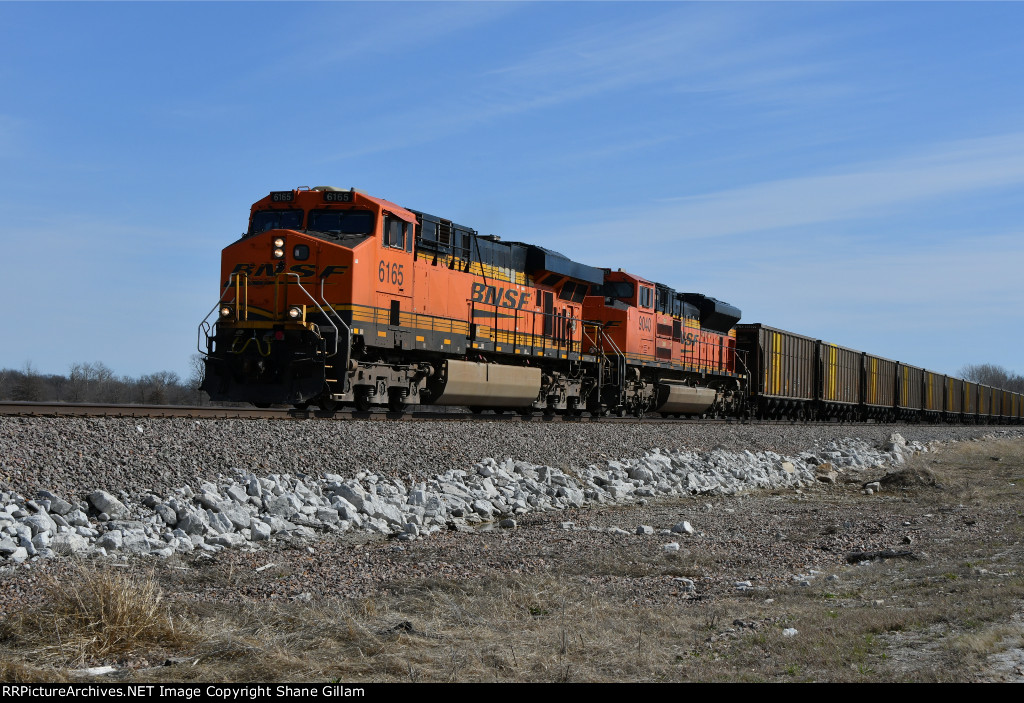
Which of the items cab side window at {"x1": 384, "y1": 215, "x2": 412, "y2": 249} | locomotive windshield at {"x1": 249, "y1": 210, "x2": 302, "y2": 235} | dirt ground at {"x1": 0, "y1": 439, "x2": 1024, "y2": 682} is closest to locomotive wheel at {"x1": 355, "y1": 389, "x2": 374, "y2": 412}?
cab side window at {"x1": 384, "y1": 215, "x2": 412, "y2": 249}

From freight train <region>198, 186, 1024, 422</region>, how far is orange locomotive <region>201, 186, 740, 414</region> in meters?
0.03

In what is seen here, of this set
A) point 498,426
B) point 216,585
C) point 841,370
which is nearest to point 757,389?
point 841,370

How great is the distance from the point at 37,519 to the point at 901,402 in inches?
1815

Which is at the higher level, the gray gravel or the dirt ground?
the gray gravel

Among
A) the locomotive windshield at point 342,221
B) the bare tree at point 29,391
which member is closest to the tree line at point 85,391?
the bare tree at point 29,391

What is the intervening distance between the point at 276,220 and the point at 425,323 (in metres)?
3.17

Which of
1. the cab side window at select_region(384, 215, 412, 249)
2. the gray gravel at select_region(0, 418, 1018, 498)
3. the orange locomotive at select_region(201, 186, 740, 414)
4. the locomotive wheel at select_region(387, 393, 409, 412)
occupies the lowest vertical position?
the gray gravel at select_region(0, 418, 1018, 498)

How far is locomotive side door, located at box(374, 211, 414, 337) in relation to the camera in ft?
50.7

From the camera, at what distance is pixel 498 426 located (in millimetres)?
14758

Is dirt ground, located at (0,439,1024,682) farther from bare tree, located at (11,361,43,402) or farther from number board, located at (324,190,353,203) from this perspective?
bare tree, located at (11,361,43,402)

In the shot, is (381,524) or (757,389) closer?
(381,524)

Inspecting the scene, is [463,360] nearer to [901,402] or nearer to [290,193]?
[290,193]

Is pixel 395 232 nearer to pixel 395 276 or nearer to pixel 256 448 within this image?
pixel 395 276

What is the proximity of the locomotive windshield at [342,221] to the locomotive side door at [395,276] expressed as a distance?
31 cm
